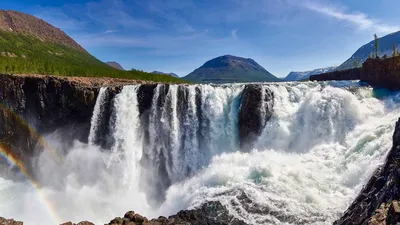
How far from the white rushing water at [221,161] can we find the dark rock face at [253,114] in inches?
28.8

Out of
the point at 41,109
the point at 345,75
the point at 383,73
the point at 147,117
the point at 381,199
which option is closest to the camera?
the point at 381,199

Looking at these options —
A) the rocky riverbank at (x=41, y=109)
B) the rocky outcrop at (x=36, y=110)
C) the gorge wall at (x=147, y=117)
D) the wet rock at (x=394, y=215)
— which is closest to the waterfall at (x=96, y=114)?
the gorge wall at (x=147, y=117)

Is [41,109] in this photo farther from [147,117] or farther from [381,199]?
[381,199]

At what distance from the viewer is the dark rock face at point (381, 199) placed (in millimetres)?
12248

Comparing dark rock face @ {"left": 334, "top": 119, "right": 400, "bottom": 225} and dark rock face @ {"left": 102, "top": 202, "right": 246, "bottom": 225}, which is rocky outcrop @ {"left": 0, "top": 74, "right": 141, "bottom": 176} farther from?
dark rock face @ {"left": 334, "top": 119, "right": 400, "bottom": 225}

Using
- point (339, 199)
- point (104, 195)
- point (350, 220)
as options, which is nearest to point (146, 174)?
point (104, 195)

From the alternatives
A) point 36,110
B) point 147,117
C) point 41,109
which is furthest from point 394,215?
point 36,110

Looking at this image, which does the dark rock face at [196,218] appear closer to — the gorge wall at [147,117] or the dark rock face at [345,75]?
the gorge wall at [147,117]

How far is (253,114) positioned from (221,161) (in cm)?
635

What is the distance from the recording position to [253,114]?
111ft

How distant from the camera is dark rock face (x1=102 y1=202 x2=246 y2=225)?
20.8 metres

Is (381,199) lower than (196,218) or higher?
higher

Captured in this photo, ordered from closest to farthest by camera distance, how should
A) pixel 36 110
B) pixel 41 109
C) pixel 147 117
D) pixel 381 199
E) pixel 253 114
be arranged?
pixel 381 199, pixel 253 114, pixel 147 117, pixel 41 109, pixel 36 110

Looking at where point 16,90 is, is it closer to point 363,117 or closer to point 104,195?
point 104,195
